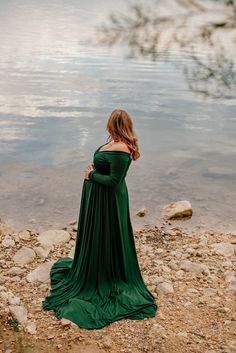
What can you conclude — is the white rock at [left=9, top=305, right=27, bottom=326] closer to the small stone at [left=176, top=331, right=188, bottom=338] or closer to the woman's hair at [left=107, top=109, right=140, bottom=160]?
the small stone at [left=176, top=331, right=188, bottom=338]

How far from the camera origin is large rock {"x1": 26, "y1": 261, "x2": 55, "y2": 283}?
713 centimetres

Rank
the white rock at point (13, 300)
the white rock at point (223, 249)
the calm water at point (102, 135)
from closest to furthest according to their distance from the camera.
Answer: the white rock at point (13, 300) < the white rock at point (223, 249) < the calm water at point (102, 135)

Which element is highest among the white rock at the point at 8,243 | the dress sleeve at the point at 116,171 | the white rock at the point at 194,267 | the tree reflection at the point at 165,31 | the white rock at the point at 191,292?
the tree reflection at the point at 165,31

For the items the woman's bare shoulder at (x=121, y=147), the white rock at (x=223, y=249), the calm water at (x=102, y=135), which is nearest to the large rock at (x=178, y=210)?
the calm water at (x=102, y=135)

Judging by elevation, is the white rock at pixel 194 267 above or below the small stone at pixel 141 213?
above

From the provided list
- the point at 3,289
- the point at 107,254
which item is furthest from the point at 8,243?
the point at 107,254

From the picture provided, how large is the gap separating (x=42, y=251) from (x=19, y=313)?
6.73 ft

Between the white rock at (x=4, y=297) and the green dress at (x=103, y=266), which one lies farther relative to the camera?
the white rock at (x=4, y=297)

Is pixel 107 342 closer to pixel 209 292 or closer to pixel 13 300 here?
pixel 13 300

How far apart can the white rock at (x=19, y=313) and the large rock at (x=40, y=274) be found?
34.7 inches

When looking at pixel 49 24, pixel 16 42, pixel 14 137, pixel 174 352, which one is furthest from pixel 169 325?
pixel 49 24

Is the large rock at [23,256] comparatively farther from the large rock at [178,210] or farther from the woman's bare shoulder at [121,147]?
the large rock at [178,210]

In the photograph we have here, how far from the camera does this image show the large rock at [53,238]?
8.55 metres

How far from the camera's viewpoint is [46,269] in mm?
7367
